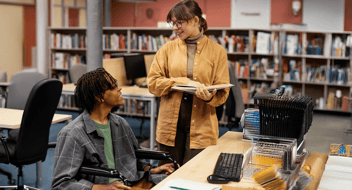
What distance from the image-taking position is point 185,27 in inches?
93.0

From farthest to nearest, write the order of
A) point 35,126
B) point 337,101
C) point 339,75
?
point 337,101
point 339,75
point 35,126

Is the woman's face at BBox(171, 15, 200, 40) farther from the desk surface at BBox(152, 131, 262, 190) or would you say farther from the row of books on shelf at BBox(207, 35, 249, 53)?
the row of books on shelf at BBox(207, 35, 249, 53)

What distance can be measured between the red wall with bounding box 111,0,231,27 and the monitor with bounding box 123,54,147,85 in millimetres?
6314

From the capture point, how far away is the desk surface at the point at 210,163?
5.48 ft

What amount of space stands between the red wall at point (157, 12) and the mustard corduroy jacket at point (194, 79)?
9026 mm

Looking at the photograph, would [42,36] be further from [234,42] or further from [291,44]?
[291,44]

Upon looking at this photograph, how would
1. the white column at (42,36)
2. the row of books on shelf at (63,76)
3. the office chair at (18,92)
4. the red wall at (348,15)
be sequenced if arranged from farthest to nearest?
the red wall at (348,15) < the row of books on shelf at (63,76) < the white column at (42,36) < the office chair at (18,92)

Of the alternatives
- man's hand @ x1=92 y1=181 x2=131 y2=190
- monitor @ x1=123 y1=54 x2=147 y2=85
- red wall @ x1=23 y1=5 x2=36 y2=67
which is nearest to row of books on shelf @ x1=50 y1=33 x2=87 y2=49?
red wall @ x1=23 y1=5 x2=36 y2=67

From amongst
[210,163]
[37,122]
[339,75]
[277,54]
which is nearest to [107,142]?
[210,163]

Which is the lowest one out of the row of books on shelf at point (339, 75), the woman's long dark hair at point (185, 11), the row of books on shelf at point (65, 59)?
the row of books on shelf at point (339, 75)

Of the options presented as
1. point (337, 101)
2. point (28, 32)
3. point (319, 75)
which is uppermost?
point (28, 32)

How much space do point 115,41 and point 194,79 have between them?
549cm

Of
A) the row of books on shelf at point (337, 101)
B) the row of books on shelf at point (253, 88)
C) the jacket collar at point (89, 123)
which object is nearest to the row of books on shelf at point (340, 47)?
the row of books on shelf at point (337, 101)

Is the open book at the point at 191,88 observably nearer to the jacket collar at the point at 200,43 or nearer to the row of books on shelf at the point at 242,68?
the jacket collar at the point at 200,43
